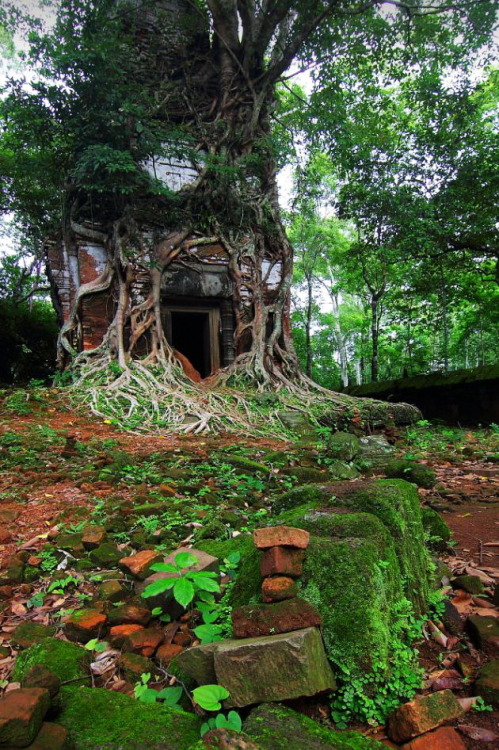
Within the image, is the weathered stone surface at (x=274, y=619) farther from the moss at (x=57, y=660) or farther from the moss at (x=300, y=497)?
the moss at (x=300, y=497)

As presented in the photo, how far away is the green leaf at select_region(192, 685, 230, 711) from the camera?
42.8 inches

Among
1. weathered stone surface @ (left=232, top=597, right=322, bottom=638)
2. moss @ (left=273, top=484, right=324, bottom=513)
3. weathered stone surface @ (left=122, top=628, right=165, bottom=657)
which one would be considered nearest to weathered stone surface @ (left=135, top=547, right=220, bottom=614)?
weathered stone surface @ (left=122, top=628, right=165, bottom=657)

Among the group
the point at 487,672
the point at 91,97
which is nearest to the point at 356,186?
the point at 91,97

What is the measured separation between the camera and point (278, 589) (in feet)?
4.55

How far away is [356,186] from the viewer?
9867 millimetres

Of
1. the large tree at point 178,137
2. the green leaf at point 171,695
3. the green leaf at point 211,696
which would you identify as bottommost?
the green leaf at point 171,695

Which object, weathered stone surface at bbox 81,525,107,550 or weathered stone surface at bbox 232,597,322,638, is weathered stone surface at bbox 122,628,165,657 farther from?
weathered stone surface at bbox 81,525,107,550

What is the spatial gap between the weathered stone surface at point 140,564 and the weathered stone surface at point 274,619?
2.57 ft

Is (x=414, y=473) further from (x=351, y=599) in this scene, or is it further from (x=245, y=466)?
(x=351, y=599)

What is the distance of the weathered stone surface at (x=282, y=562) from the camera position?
4.72 feet

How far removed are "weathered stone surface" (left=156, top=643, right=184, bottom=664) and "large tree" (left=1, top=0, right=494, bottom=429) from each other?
4578mm

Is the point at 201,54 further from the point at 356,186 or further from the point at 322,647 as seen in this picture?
the point at 322,647

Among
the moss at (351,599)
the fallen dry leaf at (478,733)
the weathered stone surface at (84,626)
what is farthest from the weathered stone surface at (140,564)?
the fallen dry leaf at (478,733)

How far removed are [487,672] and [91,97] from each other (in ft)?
28.8
